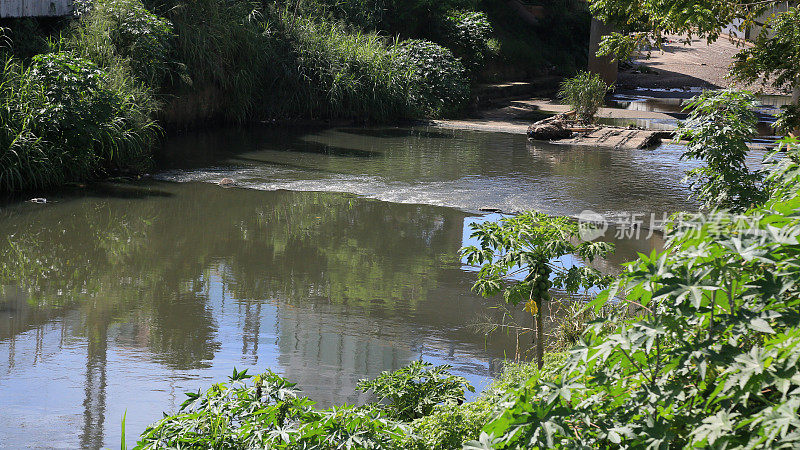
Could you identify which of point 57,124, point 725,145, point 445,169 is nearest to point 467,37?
point 445,169

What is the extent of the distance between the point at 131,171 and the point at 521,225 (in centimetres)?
841

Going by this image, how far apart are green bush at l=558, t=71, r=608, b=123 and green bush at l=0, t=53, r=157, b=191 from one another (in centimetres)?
934

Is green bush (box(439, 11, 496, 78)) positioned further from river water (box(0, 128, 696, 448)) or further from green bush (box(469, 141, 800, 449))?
green bush (box(469, 141, 800, 449))

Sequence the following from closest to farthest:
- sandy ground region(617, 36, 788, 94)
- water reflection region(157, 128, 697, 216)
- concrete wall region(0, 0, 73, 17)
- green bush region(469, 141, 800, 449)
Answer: green bush region(469, 141, 800, 449) → water reflection region(157, 128, 697, 216) → concrete wall region(0, 0, 73, 17) → sandy ground region(617, 36, 788, 94)

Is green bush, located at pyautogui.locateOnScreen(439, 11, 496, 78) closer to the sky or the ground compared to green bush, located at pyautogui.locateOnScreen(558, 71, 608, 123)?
closer to the sky

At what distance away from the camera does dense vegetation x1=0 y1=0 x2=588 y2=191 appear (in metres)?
9.99

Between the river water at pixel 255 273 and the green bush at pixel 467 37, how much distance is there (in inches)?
332

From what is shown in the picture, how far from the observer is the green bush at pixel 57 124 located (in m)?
9.55

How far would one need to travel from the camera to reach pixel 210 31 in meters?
14.8

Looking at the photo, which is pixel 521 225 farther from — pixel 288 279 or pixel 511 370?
pixel 288 279

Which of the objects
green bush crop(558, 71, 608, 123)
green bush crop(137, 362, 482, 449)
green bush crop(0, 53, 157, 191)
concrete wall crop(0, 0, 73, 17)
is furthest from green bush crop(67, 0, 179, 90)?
green bush crop(137, 362, 482, 449)

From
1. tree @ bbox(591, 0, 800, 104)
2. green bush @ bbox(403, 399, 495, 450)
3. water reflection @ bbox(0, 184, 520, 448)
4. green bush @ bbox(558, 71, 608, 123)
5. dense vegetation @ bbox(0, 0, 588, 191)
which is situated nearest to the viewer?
green bush @ bbox(403, 399, 495, 450)

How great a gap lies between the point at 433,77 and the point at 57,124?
10297mm

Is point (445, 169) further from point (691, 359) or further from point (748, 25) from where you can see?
point (691, 359)
